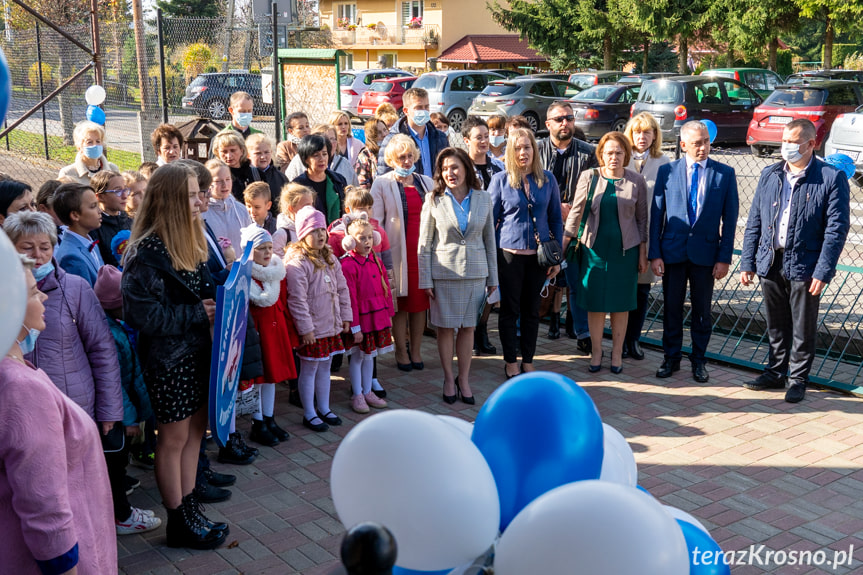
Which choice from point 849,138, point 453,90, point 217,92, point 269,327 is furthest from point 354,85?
point 269,327

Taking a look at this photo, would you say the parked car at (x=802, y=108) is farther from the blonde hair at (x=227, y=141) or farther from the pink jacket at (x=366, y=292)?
the blonde hair at (x=227, y=141)

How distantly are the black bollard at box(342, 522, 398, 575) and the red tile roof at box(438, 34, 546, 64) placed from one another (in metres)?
47.1

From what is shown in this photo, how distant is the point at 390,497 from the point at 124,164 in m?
14.5

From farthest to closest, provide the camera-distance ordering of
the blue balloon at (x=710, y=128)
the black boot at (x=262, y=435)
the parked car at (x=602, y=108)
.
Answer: the parked car at (x=602, y=108) < the blue balloon at (x=710, y=128) < the black boot at (x=262, y=435)

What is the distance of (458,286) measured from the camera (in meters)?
6.03

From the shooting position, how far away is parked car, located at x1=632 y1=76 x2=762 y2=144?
67.4ft

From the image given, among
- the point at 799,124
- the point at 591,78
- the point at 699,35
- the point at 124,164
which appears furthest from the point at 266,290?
the point at 699,35

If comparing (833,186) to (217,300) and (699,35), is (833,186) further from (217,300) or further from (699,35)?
(699,35)

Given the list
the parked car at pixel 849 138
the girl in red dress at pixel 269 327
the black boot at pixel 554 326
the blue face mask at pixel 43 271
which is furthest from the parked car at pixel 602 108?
the blue face mask at pixel 43 271

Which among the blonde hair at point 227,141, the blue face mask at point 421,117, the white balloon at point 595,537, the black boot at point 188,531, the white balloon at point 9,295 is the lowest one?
the black boot at point 188,531

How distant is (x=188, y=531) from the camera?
158 inches

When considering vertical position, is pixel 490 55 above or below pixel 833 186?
above

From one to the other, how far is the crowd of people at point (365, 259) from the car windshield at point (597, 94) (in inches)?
619

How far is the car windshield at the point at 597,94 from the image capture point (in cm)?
2272
